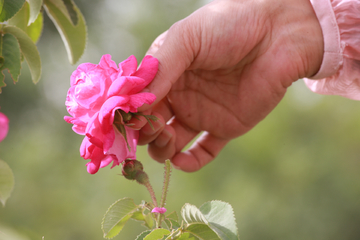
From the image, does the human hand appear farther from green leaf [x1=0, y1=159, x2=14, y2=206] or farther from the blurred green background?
the blurred green background

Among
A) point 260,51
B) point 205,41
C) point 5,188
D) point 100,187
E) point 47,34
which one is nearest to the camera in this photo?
point 5,188

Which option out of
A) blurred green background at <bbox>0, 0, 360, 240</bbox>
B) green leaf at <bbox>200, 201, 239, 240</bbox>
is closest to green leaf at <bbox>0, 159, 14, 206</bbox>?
green leaf at <bbox>200, 201, 239, 240</bbox>

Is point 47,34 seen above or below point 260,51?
below

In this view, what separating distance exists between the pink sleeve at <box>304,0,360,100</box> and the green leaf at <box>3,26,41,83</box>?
2.40ft

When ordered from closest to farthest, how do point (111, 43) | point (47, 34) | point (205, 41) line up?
point (205, 41), point (47, 34), point (111, 43)

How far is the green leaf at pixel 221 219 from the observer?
1.49ft

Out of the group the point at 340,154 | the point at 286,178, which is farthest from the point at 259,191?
the point at 340,154

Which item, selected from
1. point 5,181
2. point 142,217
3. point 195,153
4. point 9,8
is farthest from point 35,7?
point 195,153

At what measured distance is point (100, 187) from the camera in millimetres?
6438

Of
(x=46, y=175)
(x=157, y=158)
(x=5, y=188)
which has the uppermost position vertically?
(x=5, y=188)

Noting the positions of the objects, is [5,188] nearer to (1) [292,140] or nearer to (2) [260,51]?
(2) [260,51]

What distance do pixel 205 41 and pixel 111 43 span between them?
21.3 ft

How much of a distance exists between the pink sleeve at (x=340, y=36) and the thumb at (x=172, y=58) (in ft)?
1.31

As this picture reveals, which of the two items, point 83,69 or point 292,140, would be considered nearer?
point 83,69
